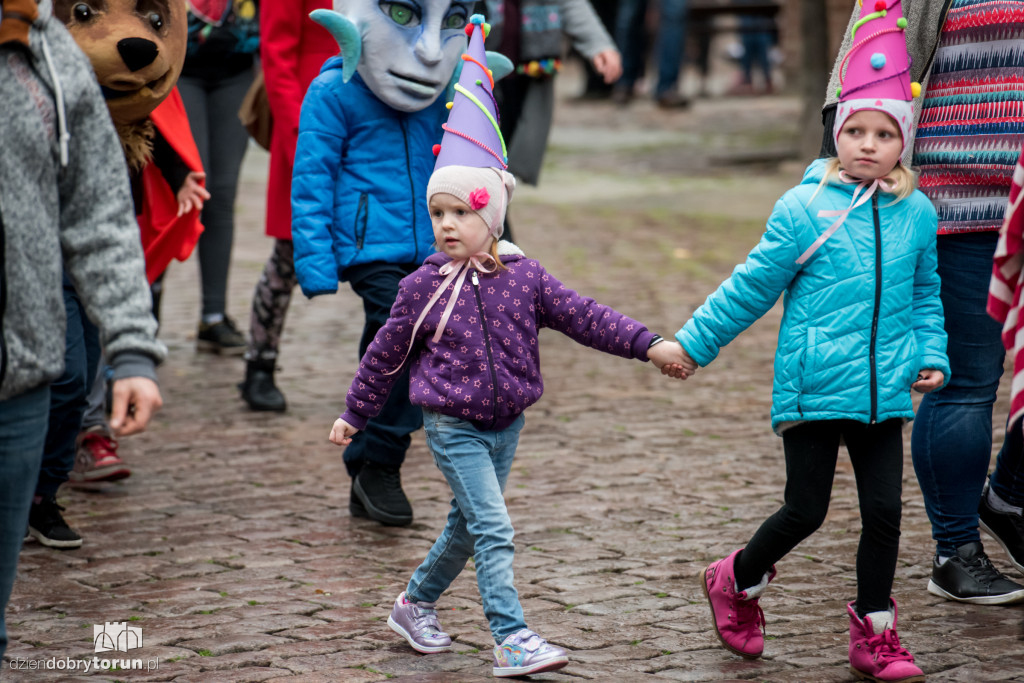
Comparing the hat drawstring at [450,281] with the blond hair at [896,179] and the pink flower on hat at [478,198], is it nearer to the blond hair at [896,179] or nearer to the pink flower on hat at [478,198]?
A: the pink flower on hat at [478,198]

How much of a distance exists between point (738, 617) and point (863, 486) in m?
0.50

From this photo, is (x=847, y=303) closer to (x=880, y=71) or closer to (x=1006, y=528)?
(x=880, y=71)

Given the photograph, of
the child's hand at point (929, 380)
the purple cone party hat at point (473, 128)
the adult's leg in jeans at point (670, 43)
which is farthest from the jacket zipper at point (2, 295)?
the adult's leg in jeans at point (670, 43)

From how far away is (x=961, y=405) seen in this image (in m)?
4.26

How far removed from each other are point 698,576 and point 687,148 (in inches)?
455

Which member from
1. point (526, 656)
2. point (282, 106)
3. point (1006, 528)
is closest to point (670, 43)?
point (282, 106)

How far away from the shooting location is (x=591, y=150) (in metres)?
15.9

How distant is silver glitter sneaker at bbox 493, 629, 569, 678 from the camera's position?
3.63 meters

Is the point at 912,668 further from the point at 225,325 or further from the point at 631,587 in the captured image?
the point at 225,325

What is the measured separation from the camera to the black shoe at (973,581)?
4242 millimetres

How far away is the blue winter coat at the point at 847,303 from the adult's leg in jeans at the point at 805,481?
76 mm

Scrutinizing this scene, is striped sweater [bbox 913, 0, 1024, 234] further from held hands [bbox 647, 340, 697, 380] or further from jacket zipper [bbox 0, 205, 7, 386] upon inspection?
jacket zipper [bbox 0, 205, 7, 386]

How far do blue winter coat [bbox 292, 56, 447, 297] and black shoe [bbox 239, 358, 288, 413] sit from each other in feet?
6.41

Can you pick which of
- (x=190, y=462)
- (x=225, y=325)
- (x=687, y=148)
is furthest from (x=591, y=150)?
(x=190, y=462)
